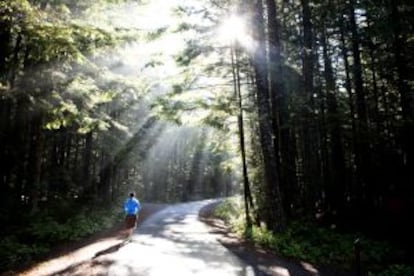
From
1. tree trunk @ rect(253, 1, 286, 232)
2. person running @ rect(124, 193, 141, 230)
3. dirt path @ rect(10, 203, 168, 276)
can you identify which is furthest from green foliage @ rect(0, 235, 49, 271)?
tree trunk @ rect(253, 1, 286, 232)

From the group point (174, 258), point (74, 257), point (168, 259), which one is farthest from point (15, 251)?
point (174, 258)

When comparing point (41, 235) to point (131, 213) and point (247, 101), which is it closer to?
point (131, 213)

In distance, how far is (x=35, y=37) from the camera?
952 cm

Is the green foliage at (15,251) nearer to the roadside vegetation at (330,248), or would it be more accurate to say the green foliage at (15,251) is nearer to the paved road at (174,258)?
the paved road at (174,258)

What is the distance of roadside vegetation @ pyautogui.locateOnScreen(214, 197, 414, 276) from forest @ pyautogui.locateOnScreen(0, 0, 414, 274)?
669 mm

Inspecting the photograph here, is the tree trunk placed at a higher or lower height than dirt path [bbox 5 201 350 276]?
higher

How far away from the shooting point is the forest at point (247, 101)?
15.3 metres

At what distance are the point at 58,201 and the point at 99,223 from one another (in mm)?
2708

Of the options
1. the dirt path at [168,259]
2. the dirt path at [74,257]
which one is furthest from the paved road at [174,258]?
the dirt path at [74,257]

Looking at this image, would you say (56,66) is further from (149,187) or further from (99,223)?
(149,187)

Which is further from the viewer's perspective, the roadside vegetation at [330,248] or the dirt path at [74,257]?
the roadside vegetation at [330,248]

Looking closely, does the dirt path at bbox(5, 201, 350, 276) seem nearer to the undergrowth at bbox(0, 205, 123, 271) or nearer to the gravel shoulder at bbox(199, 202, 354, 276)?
the gravel shoulder at bbox(199, 202, 354, 276)

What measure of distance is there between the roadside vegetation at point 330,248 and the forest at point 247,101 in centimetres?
67

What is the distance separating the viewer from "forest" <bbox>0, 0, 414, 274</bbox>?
15281mm
